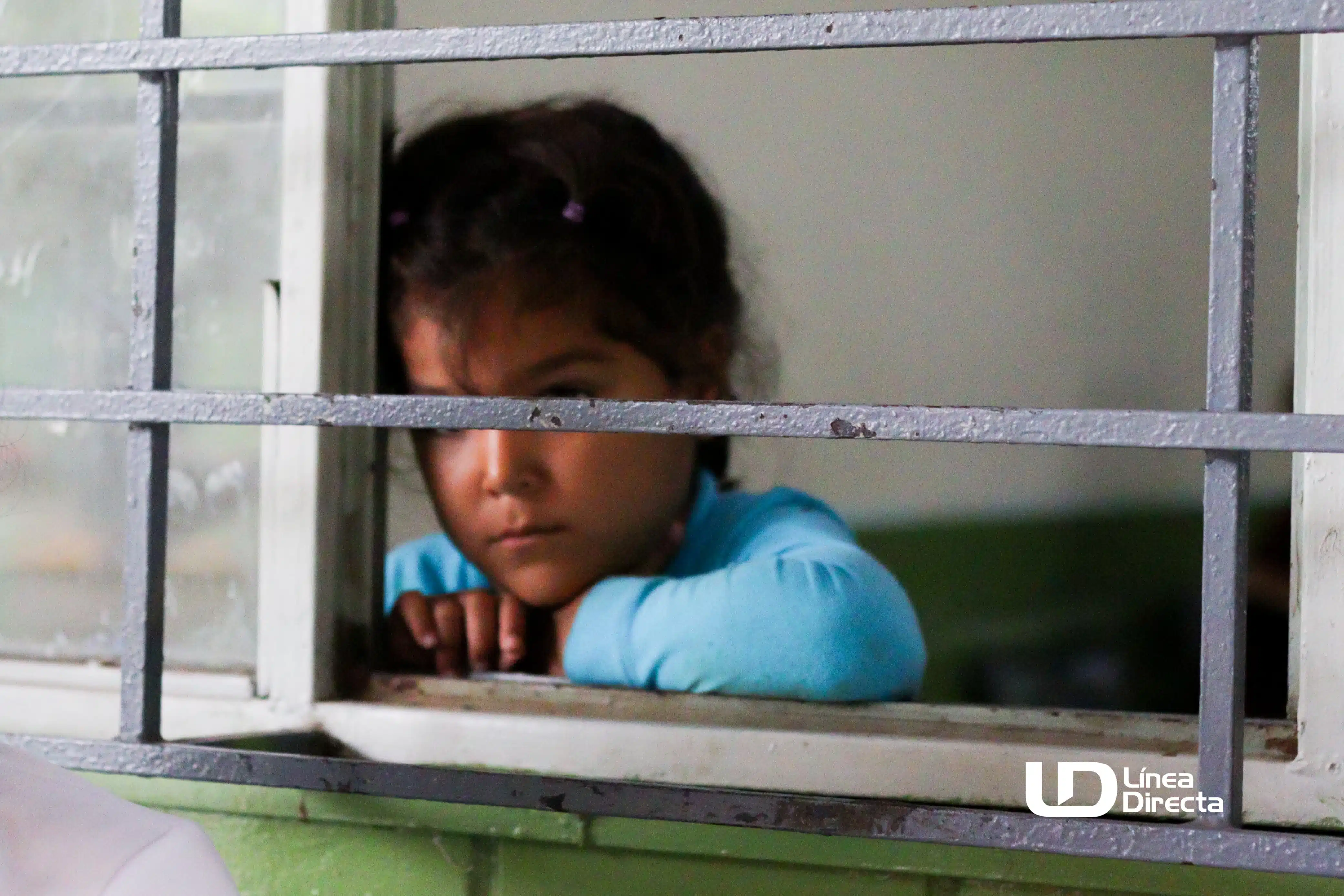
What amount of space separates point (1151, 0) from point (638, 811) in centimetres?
63

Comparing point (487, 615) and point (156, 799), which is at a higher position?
point (487, 615)

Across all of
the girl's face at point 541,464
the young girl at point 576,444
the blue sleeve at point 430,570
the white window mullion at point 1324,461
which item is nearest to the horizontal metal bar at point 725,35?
the white window mullion at point 1324,461

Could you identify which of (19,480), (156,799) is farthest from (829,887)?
(19,480)

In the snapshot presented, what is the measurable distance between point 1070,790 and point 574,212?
98 centimetres

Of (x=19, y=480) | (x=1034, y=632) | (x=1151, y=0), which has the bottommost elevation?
(x=1034, y=632)

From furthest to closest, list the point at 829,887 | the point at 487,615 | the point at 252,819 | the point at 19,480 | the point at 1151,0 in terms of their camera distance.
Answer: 1. the point at 487,615
2. the point at 19,480
3. the point at 252,819
4. the point at 829,887
5. the point at 1151,0

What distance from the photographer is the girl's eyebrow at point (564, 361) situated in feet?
5.08

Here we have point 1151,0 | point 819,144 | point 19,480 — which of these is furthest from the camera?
point 819,144

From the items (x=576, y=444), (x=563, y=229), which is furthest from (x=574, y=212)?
(x=576, y=444)

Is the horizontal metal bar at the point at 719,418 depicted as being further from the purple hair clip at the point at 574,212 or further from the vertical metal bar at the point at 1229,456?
the purple hair clip at the point at 574,212

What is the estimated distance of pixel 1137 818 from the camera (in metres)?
0.99

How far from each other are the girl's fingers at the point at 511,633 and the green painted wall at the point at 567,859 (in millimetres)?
357

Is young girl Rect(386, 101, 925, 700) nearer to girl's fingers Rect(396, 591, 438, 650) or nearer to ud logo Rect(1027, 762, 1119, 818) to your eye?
girl's fingers Rect(396, 591, 438, 650)

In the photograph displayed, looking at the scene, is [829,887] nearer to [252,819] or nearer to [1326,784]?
[1326,784]
